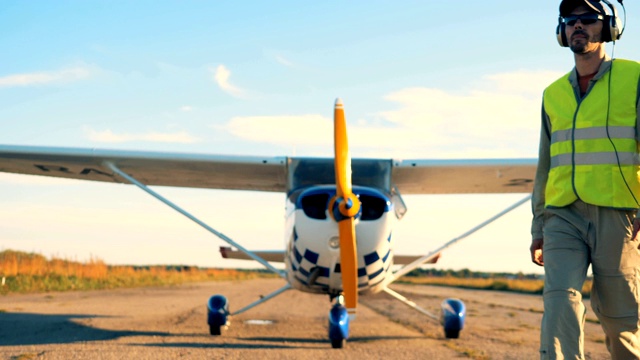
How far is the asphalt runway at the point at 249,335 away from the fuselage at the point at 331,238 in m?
0.69

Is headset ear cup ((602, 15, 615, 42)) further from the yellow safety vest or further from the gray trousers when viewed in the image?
the gray trousers

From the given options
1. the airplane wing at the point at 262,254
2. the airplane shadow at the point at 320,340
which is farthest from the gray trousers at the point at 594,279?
the airplane wing at the point at 262,254

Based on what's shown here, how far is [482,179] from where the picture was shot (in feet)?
35.6

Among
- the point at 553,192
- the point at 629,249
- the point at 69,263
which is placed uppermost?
the point at 553,192

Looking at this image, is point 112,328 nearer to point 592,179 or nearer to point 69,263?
point 592,179

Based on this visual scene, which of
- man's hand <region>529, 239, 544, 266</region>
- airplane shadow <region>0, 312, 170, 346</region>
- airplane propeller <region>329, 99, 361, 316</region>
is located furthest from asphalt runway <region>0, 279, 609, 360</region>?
man's hand <region>529, 239, 544, 266</region>

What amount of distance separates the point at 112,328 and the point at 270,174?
2829mm

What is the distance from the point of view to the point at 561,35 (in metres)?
3.34

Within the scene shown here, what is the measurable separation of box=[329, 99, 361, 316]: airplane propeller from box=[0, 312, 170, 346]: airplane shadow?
217 cm

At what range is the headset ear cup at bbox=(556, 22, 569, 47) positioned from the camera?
3312 millimetres

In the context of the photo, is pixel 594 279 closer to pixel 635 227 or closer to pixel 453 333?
pixel 635 227

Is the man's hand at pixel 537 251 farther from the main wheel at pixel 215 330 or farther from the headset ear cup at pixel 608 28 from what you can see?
the main wheel at pixel 215 330

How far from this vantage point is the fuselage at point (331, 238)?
285 inches

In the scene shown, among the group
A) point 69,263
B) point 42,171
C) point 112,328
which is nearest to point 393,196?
point 112,328
